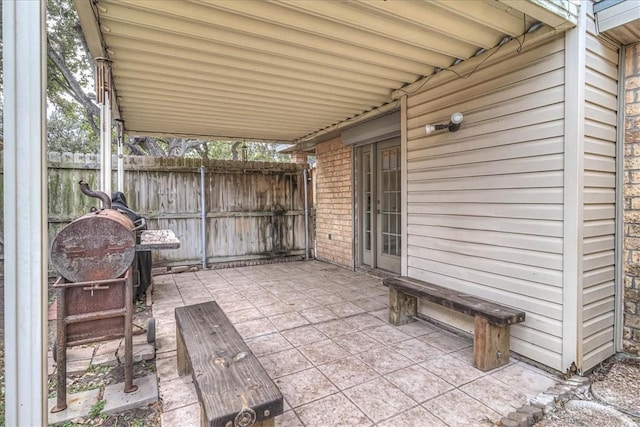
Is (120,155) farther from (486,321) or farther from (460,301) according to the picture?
(486,321)

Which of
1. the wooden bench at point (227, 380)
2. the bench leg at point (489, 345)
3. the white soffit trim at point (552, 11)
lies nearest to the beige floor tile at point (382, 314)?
the bench leg at point (489, 345)

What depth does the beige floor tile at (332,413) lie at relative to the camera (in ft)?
6.18

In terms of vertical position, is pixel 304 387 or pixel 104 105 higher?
pixel 104 105

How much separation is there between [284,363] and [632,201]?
9.72 ft

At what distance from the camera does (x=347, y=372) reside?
7.98 ft

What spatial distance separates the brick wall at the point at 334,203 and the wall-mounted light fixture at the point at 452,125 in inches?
109

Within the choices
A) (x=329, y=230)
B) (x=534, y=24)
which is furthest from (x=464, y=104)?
(x=329, y=230)

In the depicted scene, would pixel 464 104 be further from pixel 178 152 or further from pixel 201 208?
pixel 178 152

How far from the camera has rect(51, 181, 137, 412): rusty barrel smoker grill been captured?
2.04 m

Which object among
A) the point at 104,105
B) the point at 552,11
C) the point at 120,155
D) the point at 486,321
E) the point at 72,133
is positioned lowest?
the point at 486,321

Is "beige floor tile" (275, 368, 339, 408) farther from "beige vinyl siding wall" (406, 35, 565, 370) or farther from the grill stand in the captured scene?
"beige vinyl siding wall" (406, 35, 565, 370)

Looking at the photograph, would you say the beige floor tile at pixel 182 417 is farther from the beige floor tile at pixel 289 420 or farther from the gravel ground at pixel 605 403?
the gravel ground at pixel 605 403

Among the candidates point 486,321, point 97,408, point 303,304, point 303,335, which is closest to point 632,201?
point 486,321

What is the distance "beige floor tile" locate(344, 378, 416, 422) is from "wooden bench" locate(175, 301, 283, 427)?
778 millimetres
